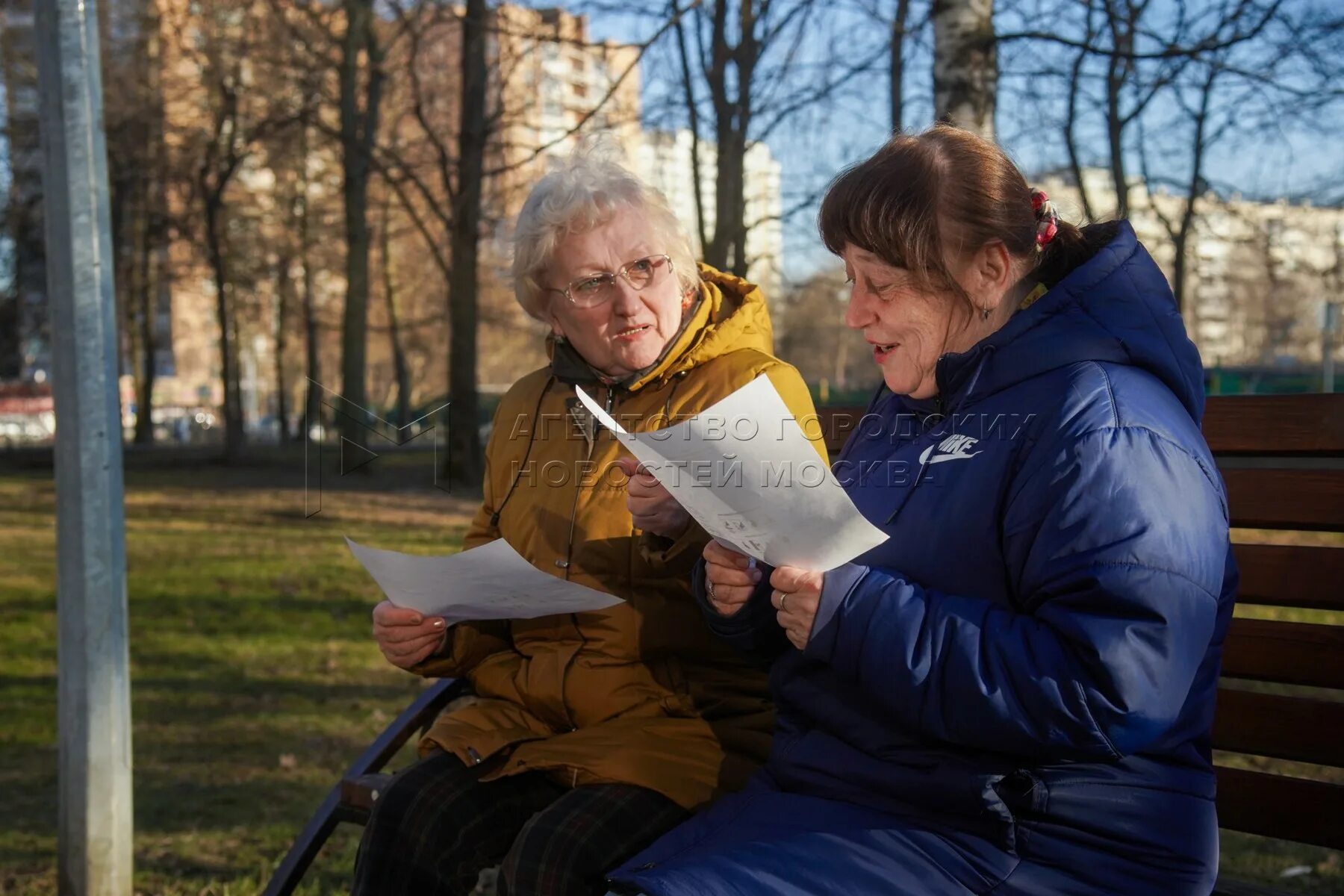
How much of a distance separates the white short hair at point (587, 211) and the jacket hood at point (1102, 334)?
3.48 feet

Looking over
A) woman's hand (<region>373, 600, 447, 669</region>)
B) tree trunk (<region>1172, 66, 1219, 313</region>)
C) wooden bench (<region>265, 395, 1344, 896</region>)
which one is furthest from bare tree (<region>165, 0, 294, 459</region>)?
wooden bench (<region>265, 395, 1344, 896</region>)

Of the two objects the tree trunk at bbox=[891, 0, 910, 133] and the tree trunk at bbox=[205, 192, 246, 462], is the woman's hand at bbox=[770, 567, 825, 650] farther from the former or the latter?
the tree trunk at bbox=[205, 192, 246, 462]

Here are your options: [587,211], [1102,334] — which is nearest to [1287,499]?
[1102,334]

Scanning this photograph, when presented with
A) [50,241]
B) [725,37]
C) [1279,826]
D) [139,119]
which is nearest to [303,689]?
[50,241]

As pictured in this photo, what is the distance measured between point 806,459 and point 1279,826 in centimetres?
133

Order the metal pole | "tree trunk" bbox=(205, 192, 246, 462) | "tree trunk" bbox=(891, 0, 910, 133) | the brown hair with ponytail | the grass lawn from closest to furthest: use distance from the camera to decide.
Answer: the brown hair with ponytail → the metal pole → the grass lawn → "tree trunk" bbox=(891, 0, 910, 133) → "tree trunk" bbox=(205, 192, 246, 462)

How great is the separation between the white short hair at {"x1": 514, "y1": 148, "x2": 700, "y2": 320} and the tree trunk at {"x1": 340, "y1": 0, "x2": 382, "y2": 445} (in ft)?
38.7

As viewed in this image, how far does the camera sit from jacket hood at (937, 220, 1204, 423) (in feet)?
6.25

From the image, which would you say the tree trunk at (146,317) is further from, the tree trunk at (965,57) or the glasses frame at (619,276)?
the glasses frame at (619,276)

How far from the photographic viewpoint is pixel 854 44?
1116 cm

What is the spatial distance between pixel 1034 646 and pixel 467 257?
42.5 feet

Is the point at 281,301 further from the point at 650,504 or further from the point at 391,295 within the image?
the point at 650,504

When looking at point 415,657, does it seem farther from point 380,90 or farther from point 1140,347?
point 380,90

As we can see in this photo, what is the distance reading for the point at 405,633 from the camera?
8.84ft
